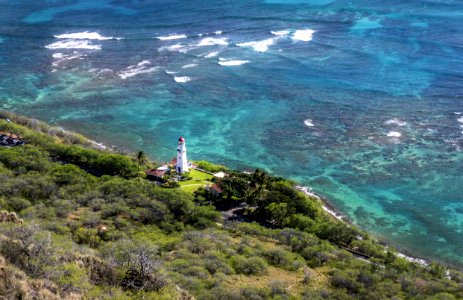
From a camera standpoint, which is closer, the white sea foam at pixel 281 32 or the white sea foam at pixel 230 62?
the white sea foam at pixel 230 62

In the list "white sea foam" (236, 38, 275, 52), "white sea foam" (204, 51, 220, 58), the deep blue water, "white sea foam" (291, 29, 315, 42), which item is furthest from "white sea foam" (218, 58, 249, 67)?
"white sea foam" (291, 29, 315, 42)

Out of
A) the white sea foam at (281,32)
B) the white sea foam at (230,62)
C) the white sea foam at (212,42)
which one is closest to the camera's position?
the white sea foam at (230,62)

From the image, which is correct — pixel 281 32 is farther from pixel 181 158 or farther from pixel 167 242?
pixel 167 242

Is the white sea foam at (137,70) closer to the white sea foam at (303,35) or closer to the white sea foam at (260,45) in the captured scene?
the white sea foam at (260,45)

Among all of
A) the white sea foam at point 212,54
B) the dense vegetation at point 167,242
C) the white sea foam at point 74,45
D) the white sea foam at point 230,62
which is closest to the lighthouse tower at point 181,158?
the dense vegetation at point 167,242

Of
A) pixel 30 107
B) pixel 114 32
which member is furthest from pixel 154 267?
pixel 114 32

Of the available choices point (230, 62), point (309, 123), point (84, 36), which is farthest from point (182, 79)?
point (84, 36)

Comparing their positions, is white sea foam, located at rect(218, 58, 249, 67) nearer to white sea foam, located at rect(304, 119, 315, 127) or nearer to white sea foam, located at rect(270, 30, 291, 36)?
white sea foam, located at rect(270, 30, 291, 36)
